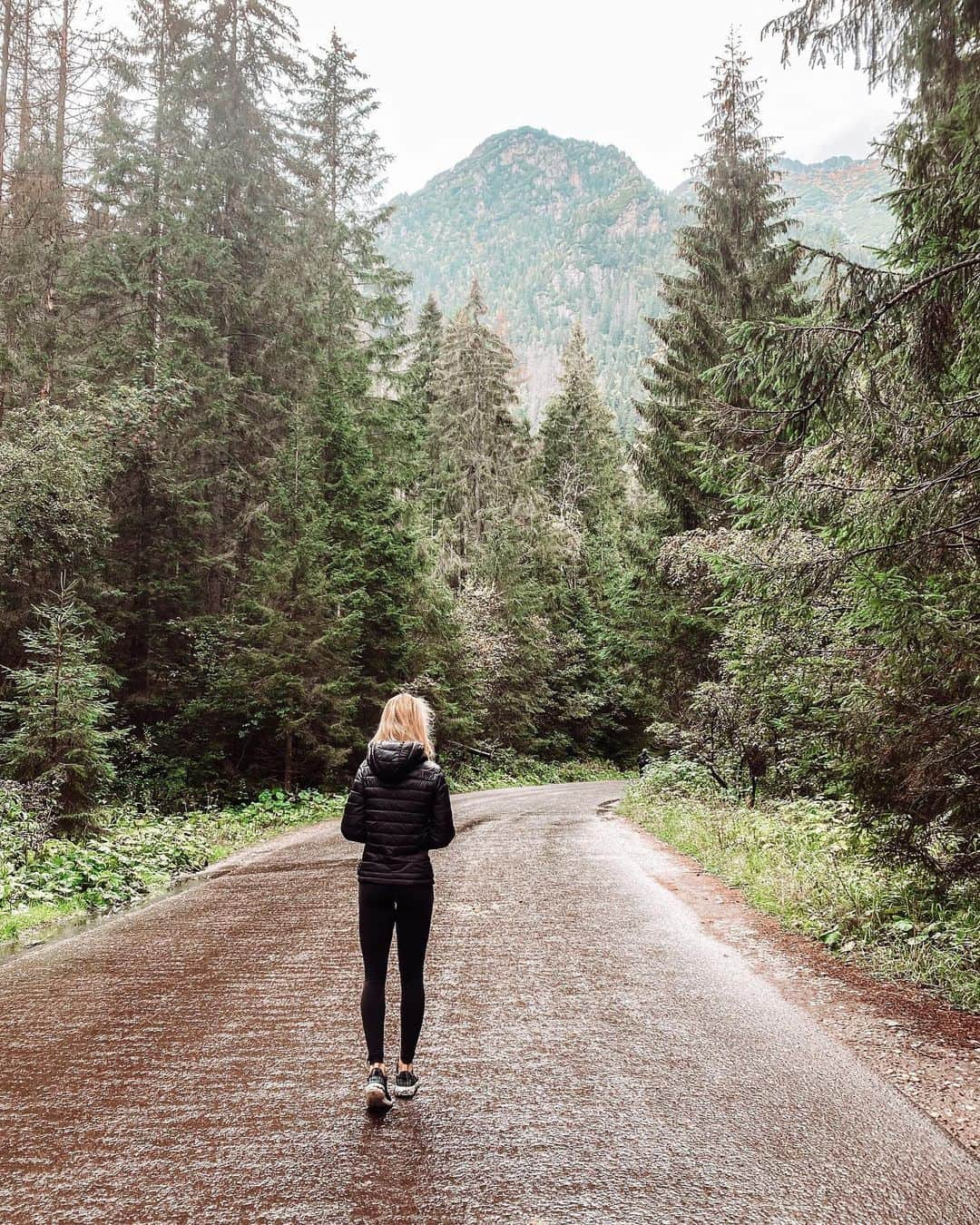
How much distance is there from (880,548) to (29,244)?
55.0 ft

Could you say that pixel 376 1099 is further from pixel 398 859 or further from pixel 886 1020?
pixel 886 1020

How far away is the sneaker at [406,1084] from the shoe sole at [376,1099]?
0.18 meters

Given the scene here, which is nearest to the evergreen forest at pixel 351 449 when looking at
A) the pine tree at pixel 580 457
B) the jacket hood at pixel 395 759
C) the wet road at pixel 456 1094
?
the wet road at pixel 456 1094

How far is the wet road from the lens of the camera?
2.97 metres

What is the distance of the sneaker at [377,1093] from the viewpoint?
3.62 metres

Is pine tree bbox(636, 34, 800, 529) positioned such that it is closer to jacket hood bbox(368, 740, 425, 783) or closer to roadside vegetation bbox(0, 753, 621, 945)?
roadside vegetation bbox(0, 753, 621, 945)

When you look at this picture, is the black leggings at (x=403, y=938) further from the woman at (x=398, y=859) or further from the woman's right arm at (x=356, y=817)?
the woman's right arm at (x=356, y=817)

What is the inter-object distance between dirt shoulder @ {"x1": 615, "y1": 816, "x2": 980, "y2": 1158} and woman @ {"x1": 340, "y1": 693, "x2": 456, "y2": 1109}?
2507mm

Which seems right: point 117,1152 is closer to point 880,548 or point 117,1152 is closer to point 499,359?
point 880,548

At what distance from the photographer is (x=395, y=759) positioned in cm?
412

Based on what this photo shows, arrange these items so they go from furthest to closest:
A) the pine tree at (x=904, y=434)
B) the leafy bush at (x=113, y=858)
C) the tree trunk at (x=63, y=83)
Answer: the tree trunk at (x=63, y=83), the leafy bush at (x=113, y=858), the pine tree at (x=904, y=434)

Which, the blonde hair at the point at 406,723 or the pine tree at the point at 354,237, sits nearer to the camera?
the blonde hair at the point at 406,723

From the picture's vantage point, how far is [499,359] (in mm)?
33938

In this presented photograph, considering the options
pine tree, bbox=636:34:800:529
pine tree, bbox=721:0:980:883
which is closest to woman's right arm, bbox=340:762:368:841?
pine tree, bbox=721:0:980:883
